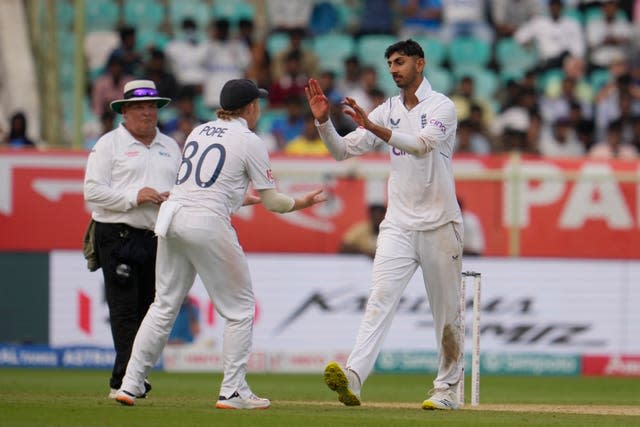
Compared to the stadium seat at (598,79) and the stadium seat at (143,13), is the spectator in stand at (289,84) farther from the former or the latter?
the stadium seat at (598,79)

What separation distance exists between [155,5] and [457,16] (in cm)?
482

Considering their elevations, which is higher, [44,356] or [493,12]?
[493,12]

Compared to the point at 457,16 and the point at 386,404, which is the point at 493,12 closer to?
the point at 457,16

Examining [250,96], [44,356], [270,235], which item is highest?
[250,96]

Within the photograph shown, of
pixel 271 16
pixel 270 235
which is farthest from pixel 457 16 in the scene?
pixel 270 235

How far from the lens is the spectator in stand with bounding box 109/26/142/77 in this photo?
21141 millimetres

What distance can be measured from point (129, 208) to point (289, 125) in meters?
9.33

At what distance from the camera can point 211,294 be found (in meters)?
10.2

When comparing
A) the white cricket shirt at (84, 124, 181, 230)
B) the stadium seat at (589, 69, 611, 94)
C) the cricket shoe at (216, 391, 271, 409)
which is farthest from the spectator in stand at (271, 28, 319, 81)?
the cricket shoe at (216, 391, 271, 409)

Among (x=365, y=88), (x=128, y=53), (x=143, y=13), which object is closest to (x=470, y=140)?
(x=365, y=88)

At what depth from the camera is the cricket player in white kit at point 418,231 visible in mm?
10609

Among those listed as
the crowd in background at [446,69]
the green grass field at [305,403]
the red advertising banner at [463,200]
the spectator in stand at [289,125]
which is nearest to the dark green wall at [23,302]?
the red advertising banner at [463,200]

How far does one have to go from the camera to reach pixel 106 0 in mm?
22875

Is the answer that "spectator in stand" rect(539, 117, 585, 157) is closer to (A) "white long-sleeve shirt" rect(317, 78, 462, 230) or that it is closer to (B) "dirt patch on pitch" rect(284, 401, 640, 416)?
(B) "dirt patch on pitch" rect(284, 401, 640, 416)
